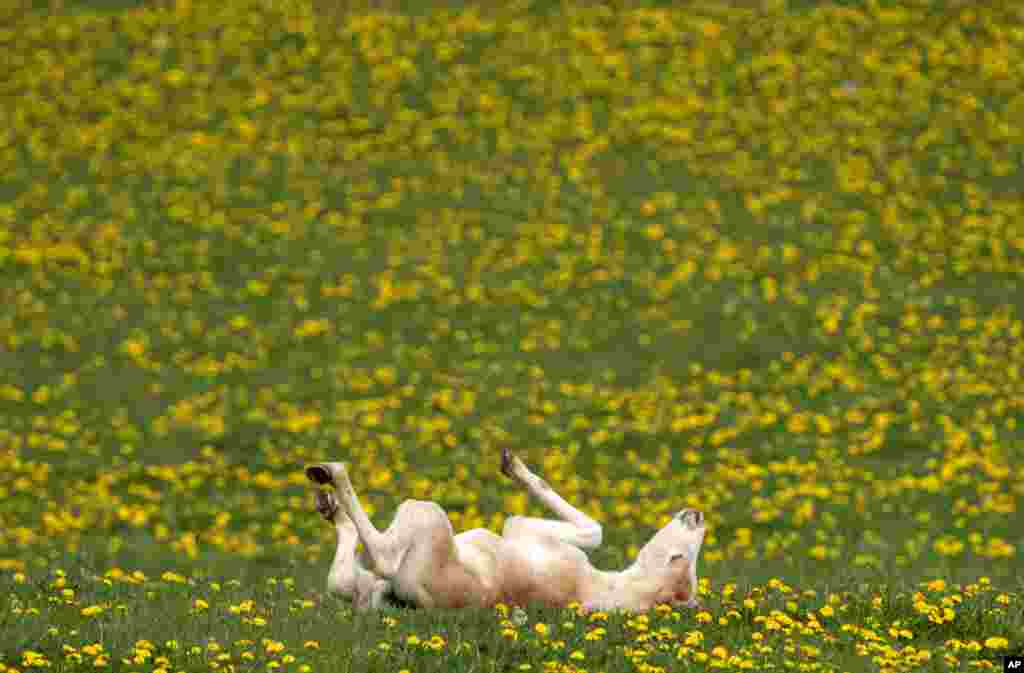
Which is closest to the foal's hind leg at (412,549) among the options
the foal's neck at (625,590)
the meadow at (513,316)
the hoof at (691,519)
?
the meadow at (513,316)

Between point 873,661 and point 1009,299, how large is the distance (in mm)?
16091

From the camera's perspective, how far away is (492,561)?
930 cm

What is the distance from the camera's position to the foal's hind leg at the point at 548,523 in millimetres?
9547

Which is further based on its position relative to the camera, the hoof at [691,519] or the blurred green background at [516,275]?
the blurred green background at [516,275]

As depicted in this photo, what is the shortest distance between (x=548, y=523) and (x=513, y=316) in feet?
45.1

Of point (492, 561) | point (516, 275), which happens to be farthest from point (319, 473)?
point (516, 275)

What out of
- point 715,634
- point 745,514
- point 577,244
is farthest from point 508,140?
point 715,634

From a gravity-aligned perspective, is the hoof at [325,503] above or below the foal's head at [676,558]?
above

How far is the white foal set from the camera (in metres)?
8.83

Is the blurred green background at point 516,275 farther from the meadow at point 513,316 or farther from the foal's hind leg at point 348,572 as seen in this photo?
the foal's hind leg at point 348,572

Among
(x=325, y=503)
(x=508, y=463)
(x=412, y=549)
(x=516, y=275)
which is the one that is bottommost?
(x=412, y=549)

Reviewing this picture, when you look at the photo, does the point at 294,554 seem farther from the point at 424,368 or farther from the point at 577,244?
the point at 577,244

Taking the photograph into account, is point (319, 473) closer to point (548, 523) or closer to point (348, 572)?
point (348, 572)

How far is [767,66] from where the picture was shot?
30.5 metres
